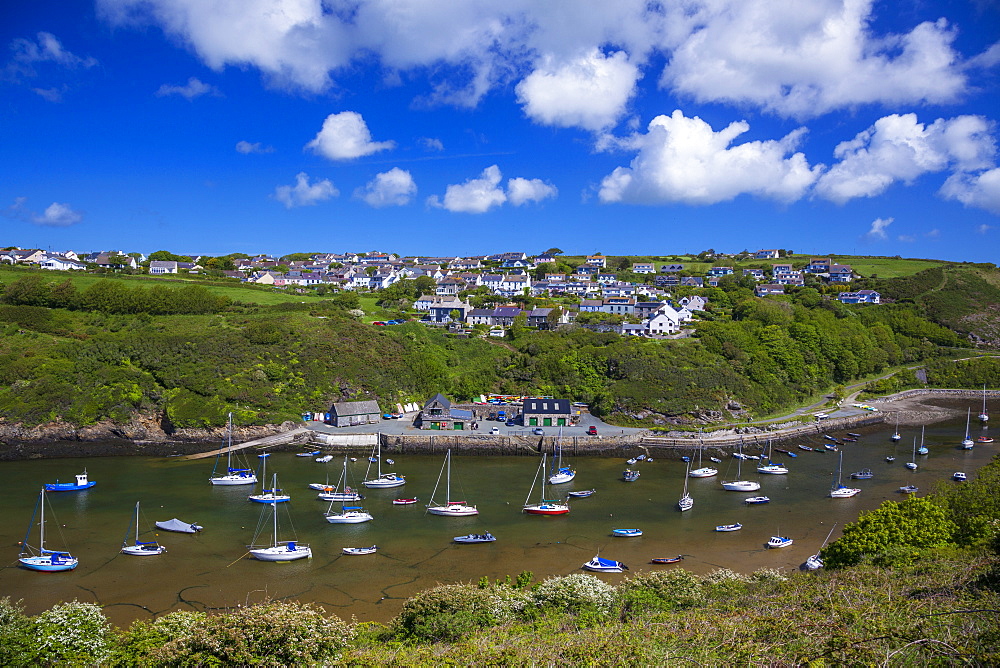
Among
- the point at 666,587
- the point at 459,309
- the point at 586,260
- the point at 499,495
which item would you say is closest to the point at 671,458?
the point at 499,495

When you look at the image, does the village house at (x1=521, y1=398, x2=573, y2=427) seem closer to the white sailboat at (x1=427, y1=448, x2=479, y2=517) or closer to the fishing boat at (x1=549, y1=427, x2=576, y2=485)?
the fishing boat at (x1=549, y1=427, x2=576, y2=485)

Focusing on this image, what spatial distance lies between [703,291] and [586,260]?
32685mm

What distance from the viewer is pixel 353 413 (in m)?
38.3

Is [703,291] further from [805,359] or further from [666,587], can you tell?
[666,587]

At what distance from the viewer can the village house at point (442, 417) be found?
3812cm

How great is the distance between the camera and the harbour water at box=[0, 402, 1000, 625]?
1872 cm

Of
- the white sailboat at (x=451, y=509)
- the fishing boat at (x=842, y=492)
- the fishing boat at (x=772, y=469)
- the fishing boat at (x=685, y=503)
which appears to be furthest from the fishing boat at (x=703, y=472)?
the white sailboat at (x=451, y=509)

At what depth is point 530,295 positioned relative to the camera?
72562 millimetres

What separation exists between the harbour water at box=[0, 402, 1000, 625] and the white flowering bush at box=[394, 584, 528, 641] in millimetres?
4565

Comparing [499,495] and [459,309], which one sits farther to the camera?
[459,309]

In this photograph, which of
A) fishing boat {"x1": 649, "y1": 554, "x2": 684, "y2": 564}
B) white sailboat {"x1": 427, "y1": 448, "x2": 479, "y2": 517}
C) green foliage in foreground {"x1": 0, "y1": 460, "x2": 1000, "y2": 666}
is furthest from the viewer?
white sailboat {"x1": 427, "y1": 448, "x2": 479, "y2": 517}

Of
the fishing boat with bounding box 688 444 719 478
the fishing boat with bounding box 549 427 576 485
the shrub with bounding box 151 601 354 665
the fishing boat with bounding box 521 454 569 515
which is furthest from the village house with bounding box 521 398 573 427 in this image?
the shrub with bounding box 151 601 354 665

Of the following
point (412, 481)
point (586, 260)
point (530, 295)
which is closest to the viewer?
point (412, 481)

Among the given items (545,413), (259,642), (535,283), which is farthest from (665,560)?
(535,283)
